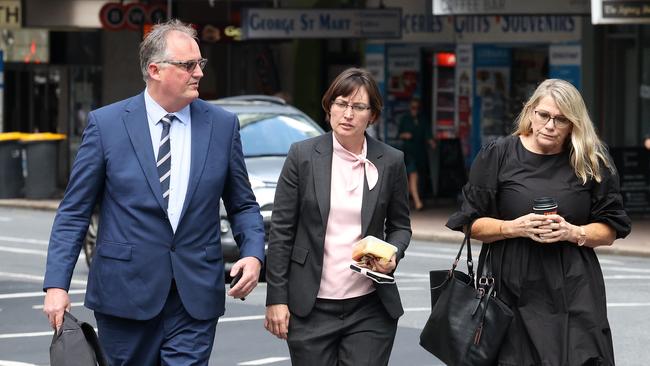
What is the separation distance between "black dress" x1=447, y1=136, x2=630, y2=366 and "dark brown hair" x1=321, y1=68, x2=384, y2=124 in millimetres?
531

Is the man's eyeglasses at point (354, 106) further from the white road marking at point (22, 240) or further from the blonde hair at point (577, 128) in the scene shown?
the white road marking at point (22, 240)

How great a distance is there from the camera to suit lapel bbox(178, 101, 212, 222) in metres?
6.14

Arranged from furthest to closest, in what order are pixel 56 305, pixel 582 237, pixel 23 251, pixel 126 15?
pixel 126 15 → pixel 23 251 → pixel 582 237 → pixel 56 305

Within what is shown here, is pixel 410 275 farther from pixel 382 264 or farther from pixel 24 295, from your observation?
pixel 382 264

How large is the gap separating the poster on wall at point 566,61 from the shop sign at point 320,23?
102 inches

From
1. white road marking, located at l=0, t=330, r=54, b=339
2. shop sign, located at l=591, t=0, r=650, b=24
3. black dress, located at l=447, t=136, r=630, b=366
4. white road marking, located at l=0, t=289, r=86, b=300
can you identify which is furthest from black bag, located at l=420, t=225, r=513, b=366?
shop sign, located at l=591, t=0, r=650, b=24

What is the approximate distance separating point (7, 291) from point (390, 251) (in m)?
9.76

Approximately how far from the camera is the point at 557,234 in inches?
252

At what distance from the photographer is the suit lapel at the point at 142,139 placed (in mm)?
6090

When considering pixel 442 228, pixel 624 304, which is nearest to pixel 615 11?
pixel 442 228

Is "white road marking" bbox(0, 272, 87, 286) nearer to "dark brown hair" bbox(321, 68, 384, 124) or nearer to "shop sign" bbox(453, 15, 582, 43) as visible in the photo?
"dark brown hair" bbox(321, 68, 384, 124)

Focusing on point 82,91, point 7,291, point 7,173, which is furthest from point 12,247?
point 82,91

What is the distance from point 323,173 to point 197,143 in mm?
546

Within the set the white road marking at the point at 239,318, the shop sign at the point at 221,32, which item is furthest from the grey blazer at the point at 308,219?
the shop sign at the point at 221,32
